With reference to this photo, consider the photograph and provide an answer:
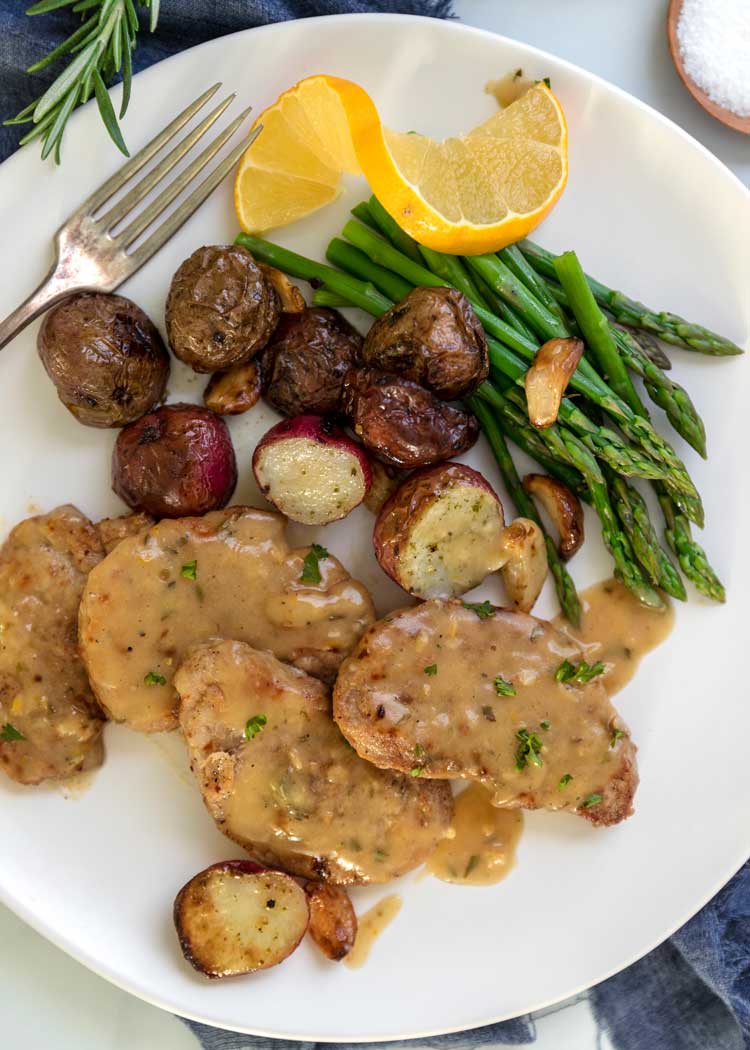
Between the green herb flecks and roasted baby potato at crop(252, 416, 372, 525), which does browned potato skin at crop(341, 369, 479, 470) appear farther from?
the green herb flecks

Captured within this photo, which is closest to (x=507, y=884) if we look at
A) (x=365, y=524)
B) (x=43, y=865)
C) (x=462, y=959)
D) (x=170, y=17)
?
(x=462, y=959)

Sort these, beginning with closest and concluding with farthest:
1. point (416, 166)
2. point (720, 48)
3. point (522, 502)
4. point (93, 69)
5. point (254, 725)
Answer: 1. point (93, 69)
2. point (254, 725)
3. point (416, 166)
4. point (522, 502)
5. point (720, 48)

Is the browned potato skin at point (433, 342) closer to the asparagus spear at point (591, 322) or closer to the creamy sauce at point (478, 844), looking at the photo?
the asparagus spear at point (591, 322)

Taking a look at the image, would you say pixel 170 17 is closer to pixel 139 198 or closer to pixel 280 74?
pixel 280 74

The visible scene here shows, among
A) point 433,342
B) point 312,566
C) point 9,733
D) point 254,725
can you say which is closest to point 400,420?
point 433,342

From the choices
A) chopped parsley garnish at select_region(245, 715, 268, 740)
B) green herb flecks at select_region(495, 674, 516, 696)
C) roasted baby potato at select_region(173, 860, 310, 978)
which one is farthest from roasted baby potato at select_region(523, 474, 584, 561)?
roasted baby potato at select_region(173, 860, 310, 978)

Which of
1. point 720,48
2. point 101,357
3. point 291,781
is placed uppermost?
point 720,48

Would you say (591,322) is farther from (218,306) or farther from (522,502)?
(218,306)
